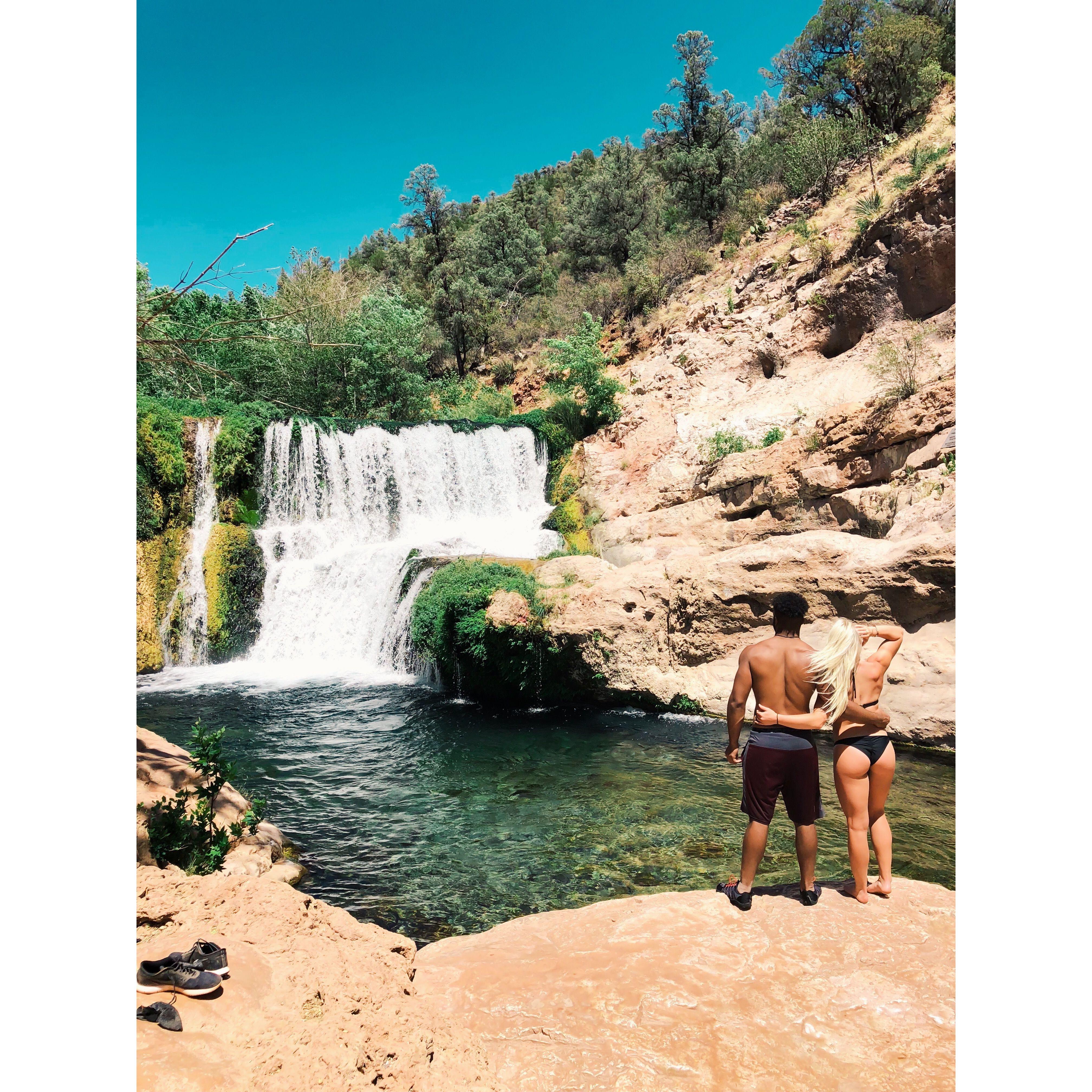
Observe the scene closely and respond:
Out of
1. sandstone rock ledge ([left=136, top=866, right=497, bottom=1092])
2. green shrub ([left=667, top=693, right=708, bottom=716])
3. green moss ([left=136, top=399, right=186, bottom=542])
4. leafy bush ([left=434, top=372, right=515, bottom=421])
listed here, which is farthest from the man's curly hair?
leafy bush ([left=434, top=372, right=515, bottom=421])

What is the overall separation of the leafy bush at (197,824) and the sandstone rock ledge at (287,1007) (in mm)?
1223

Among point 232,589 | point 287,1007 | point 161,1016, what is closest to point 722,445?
point 232,589

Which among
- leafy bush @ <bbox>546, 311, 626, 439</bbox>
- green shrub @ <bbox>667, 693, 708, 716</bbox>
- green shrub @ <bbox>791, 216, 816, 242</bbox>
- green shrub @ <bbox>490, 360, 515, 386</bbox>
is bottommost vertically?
green shrub @ <bbox>667, 693, 708, 716</bbox>

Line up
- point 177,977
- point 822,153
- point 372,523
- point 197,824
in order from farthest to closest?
point 822,153 < point 372,523 < point 197,824 < point 177,977

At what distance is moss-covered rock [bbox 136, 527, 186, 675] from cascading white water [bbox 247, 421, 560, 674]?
1643mm

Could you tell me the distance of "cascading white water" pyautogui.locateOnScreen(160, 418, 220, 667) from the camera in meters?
14.3

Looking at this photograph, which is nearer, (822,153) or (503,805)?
(503,805)

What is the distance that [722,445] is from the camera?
14.8m

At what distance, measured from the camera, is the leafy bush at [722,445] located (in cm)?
1442

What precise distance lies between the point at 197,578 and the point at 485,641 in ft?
23.2

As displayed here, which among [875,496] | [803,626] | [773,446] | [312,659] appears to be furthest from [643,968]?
[312,659]

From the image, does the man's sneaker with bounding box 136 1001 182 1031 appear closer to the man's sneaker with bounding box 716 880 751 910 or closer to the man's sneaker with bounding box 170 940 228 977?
the man's sneaker with bounding box 170 940 228 977

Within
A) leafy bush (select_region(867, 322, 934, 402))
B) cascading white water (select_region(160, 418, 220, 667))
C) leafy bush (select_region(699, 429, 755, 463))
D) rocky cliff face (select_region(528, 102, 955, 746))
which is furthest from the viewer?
leafy bush (select_region(699, 429, 755, 463))

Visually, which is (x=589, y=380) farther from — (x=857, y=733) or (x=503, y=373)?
(x=857, y=733)
